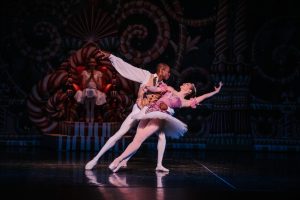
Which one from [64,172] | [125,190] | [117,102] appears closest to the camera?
[125,190]

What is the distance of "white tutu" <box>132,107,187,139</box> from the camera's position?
618cm

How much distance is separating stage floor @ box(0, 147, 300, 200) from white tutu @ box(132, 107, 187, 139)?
48 centimetres

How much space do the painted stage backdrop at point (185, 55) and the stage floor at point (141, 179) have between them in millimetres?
3066

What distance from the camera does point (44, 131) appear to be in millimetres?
10930

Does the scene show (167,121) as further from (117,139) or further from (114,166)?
(114,166)

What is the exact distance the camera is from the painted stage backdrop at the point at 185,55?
11.0m

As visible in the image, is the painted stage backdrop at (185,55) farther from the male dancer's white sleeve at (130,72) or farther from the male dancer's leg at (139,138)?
the male dancer's leg at (139,138)

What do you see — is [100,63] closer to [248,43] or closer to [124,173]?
[248,43]

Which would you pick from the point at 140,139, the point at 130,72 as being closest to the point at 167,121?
the point at 140,139

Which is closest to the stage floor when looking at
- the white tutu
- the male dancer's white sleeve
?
the white tutu

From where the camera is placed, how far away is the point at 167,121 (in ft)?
20.8

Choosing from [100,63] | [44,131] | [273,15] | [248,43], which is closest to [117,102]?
[100,63]

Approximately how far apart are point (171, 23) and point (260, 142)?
9.97 feet

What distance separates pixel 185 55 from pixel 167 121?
4976 mm
